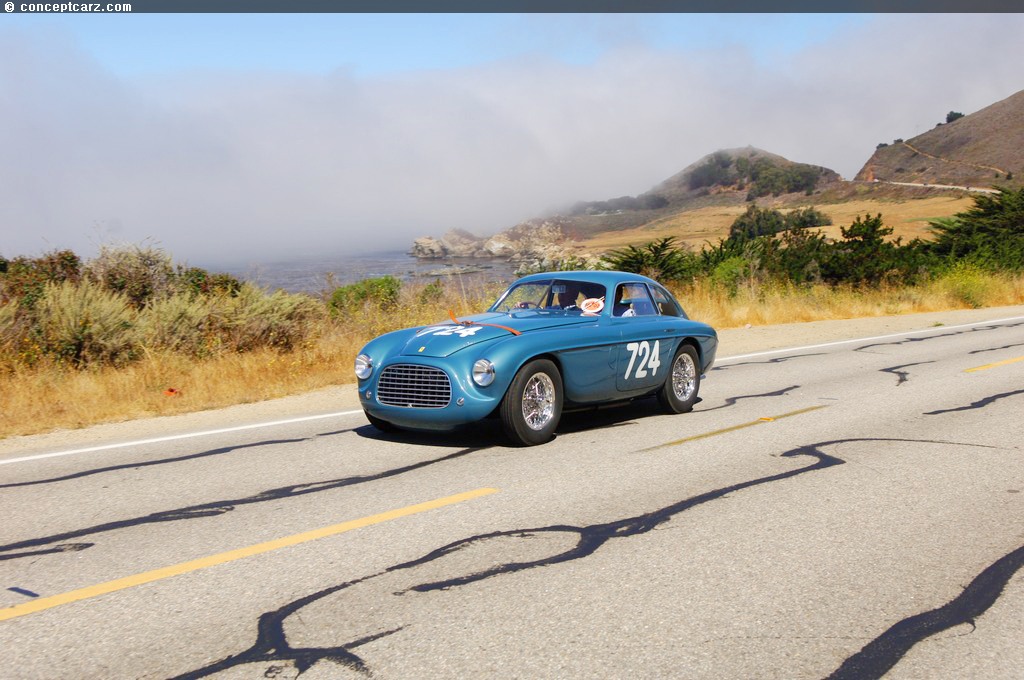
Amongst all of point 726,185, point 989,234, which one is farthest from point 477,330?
point 726,185

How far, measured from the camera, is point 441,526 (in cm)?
573

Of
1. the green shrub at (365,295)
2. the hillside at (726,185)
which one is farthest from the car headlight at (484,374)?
the hillside at (726,185)

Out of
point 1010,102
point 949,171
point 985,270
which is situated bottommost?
point 985,270

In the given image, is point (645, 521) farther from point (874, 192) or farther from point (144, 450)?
point (874, 192)

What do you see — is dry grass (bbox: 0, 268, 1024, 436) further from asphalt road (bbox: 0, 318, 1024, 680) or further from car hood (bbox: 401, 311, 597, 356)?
car hood (bbox: 401, 311, 597, 356)

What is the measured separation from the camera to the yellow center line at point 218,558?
14.8 feet

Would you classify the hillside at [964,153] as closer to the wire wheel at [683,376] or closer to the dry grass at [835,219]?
the dry grass at [835,219]

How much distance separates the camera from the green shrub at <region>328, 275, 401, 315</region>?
53.3ft

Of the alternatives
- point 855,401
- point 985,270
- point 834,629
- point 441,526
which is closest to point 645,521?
point 441,526

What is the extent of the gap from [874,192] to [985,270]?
64345 mm

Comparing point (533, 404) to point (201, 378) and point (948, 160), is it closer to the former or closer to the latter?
point (201, 378)

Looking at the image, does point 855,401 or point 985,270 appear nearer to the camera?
point 855,401

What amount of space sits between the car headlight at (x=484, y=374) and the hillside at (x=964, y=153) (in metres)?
92.6

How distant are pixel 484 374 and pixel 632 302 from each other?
8.45ft
